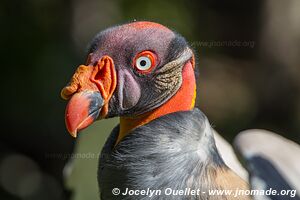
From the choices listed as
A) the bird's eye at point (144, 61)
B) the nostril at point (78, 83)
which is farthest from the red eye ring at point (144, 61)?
the nostril at point (78, 83)

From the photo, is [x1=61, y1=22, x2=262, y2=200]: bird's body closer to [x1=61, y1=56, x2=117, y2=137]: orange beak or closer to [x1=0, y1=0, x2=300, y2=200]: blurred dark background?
[x1=61, y1=56, x2=117, y2=137]: orange beak

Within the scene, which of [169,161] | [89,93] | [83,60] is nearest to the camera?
[89,93]

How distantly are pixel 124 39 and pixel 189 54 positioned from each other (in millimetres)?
198

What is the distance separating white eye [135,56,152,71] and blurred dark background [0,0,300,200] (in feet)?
10.6

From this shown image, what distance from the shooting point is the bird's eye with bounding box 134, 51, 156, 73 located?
1803 mm

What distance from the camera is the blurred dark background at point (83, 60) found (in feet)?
17.4

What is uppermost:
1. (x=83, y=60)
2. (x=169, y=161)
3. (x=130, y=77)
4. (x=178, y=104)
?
(x=130, y=77)

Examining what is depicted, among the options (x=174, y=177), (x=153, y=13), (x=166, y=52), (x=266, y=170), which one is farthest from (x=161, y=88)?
(x=153, y=13)

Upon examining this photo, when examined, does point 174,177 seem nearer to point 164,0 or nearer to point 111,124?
point 111,124

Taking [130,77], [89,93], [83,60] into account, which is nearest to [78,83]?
[89,93]

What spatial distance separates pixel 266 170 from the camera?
7.03 ft

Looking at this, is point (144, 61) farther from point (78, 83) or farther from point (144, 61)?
point (78, 83)

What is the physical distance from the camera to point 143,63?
1809 millimetres

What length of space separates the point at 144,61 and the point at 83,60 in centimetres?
372
